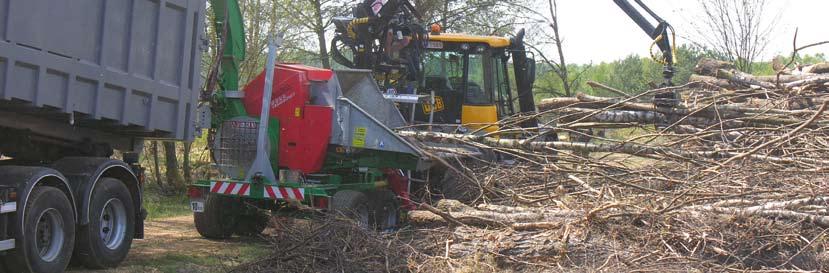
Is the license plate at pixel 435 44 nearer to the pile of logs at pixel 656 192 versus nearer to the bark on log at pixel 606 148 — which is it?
the pile of logs at pixel 656 192

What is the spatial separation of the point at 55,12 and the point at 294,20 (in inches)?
572

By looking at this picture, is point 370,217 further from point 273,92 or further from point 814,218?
point 814,218

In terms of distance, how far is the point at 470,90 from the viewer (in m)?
12.8

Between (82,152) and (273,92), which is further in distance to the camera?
(273,92)

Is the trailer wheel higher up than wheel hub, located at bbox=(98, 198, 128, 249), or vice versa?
the trailer wheel

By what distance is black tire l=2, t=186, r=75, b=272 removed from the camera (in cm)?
684

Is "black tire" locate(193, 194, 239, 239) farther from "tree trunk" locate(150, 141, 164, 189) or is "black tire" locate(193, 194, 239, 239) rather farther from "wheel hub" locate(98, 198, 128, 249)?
"tree trunk" locate(150, 141, 164, 189)

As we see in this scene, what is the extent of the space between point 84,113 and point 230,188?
2441mm

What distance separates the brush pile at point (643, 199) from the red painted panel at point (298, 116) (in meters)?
1.42

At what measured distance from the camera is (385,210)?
10578 millimetres

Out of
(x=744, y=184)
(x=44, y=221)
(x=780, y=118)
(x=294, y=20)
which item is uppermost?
(x=294, y=20)

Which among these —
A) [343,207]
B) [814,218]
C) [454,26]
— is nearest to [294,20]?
[454,26]

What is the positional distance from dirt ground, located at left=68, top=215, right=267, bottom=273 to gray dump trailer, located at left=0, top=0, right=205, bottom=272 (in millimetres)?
330

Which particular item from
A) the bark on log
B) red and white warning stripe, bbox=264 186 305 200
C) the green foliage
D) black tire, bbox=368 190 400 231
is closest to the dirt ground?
red and white warning stripe, bbox=264 186 305 200
